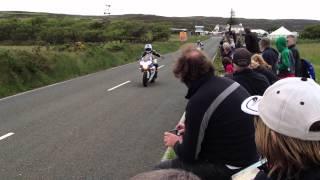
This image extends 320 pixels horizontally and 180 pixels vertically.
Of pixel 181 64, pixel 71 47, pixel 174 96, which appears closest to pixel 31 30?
pixel 71 47

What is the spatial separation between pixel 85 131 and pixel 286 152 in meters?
8.05

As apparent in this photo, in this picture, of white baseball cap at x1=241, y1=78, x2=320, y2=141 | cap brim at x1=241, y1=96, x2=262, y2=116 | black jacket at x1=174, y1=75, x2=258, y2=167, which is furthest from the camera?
black jacket at x1=174, y1=75, x2=258, y2=167

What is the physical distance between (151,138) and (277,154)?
23.3 ft

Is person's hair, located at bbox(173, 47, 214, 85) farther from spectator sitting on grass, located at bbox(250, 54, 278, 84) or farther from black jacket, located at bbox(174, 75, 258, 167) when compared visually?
spectator sitting on grass, located at bbox(250, 54, 278, 84)

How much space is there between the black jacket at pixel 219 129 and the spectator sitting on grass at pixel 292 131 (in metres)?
1.61

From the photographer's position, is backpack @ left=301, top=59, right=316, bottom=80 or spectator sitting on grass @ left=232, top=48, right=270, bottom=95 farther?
backpack @ left=301, top=59, right=316, bottom=80

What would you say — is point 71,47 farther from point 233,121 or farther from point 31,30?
point 233,121

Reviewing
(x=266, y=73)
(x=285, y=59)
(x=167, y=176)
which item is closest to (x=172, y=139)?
(x=167, y=176)

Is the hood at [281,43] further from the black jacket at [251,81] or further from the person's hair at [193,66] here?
the person's hair at [193,66]

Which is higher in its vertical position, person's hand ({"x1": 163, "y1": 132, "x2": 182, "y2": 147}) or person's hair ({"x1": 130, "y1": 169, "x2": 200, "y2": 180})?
person's hair ({"x1": 130, "y1": 169, "x2": 200, "y2": 180})

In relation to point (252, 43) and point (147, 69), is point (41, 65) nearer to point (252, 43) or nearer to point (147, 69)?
point (147, 69)

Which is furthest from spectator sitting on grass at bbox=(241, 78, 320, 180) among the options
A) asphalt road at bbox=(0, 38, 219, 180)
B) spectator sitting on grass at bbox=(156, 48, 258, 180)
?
asphalt road at bbox=(0, 38, 219, 180)

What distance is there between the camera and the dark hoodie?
1039cm

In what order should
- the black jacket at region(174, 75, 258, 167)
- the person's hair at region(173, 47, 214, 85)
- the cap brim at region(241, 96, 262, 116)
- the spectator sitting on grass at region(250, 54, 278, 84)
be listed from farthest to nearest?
the spectator sitting on grass at region(250, 54, 278, 84)
the person's hair at region(173, 47, 214, 85)
the black jacket at region(174, 75, 258, 167)
the cap brim at region(241, 96, 262, 116)
